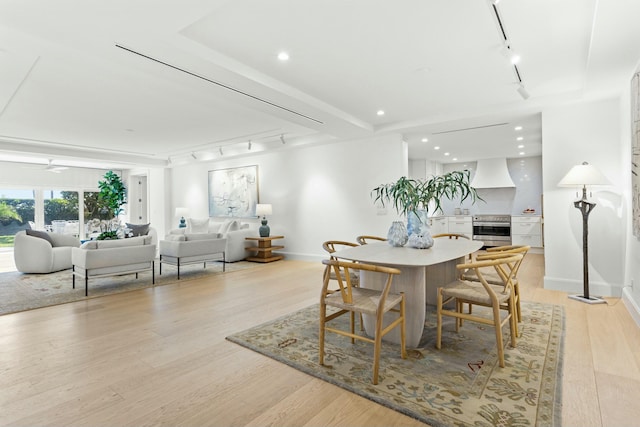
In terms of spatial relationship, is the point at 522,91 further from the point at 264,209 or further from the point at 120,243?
the point at 120,243

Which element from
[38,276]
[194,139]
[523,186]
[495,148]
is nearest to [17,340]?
[38,276]

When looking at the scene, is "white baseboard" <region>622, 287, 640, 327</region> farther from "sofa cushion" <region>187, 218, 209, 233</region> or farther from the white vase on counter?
"sofa cushion" <region>187, 218, 209, 233</region>

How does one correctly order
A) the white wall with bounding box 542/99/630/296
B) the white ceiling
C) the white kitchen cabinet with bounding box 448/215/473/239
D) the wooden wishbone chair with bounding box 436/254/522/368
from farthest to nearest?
the white kitchen cabinet with bounding box 448/215/473/239 < the white wall with bounding box 542/99/630/296 < the white ceiling < the wooden wishbone chair with bounding box 436/254/522/368

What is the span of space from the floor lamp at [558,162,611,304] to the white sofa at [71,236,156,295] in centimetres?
559

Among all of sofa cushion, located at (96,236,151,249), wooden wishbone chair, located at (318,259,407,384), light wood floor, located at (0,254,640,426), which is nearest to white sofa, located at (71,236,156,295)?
sofa cushion, located at (96,236,151,249)

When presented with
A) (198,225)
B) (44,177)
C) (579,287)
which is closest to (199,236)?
Result: (198,225)

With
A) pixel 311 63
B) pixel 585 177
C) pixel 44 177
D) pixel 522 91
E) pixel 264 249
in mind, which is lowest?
pixel 264 249

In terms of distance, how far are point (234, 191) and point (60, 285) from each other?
4.34m

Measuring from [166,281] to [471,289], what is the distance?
4.47 metres

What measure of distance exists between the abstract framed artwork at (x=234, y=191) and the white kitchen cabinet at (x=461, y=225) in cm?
531

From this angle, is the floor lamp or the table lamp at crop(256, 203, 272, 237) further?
the table lamp at crop(256, 203, 272, 237)

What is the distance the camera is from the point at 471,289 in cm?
266

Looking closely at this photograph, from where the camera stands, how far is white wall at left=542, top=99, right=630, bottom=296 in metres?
4.12

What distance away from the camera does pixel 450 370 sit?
2.29m
